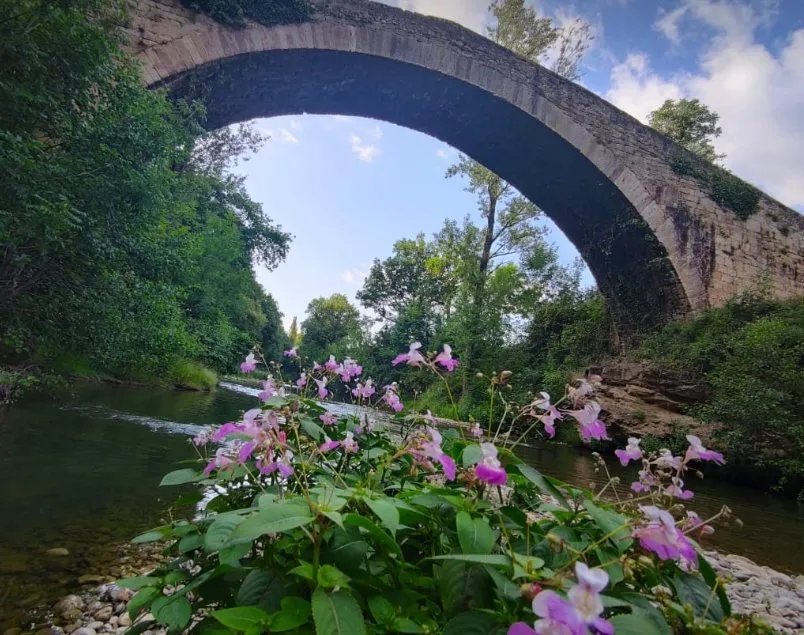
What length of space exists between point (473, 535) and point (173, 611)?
57 centimetres

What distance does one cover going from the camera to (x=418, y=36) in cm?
898

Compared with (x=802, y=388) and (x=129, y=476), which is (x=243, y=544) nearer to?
(x=129, y=476)

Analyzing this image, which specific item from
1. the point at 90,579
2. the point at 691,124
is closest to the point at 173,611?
the point at 90,579

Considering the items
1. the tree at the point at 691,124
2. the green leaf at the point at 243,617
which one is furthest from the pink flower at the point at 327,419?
the tree at the point at 691,124

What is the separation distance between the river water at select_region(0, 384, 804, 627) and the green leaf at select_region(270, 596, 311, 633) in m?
1.60

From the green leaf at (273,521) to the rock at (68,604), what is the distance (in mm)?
1592

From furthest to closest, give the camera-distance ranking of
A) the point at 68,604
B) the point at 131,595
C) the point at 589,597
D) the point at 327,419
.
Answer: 1. the point at 131,595
2. the point at 68,604
3. the point at 327,419
4. the point at 589,597

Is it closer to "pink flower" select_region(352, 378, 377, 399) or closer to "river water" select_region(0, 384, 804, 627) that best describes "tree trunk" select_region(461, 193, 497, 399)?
"river water" select_region(0, 384, 804, 627)

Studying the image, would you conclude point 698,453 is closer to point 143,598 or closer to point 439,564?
point 439,564

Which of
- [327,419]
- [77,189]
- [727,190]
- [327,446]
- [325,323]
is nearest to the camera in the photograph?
[327,446]

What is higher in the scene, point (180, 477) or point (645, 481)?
point (645, 481)

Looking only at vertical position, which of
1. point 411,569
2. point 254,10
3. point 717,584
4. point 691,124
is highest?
point 691,124

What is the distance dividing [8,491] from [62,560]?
45.3 inches

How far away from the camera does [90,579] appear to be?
1995 millimetres
